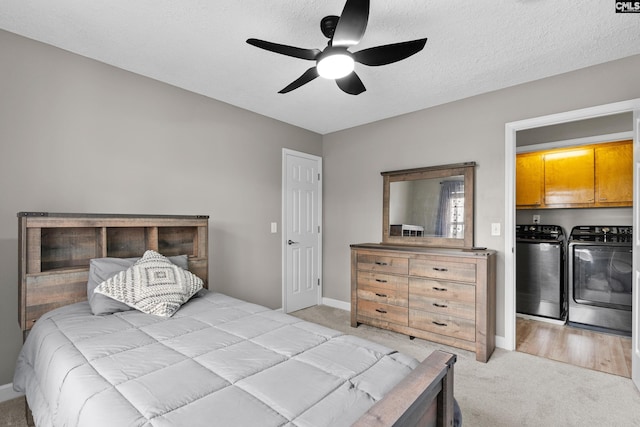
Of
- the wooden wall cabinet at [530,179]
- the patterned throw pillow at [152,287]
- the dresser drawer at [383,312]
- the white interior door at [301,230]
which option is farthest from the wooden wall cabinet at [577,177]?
the patterned throw pillow at [152,287]

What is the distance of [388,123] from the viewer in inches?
154

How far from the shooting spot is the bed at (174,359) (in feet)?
3.22

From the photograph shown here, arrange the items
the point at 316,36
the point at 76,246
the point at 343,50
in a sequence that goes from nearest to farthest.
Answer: the point at 343,50 → the point at 316,36 → the point at 76,246

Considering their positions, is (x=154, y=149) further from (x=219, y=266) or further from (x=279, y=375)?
(x=279, y=375)

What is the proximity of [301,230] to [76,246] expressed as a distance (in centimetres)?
247

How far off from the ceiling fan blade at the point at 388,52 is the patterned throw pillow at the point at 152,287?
1860 millimetres

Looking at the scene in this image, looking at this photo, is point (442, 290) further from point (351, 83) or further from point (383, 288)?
point (351, 83)

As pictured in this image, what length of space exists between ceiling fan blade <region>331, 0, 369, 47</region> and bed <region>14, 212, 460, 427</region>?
1.57 m

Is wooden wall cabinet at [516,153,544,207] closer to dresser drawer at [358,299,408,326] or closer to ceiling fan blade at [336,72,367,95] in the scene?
dresser drawer at [358,299,408,326]

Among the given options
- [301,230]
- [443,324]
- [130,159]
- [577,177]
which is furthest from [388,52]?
[577,177]

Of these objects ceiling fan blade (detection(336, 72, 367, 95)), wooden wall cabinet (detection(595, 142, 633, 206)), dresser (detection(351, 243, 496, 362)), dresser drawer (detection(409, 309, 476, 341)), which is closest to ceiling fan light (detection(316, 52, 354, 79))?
ceiling fan blade (detection(336, 72, 367, 95))

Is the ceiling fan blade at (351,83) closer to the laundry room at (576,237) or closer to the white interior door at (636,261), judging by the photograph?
the white interior door at (636,261)

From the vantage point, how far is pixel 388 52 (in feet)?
6.21

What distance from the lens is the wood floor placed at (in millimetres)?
2666
